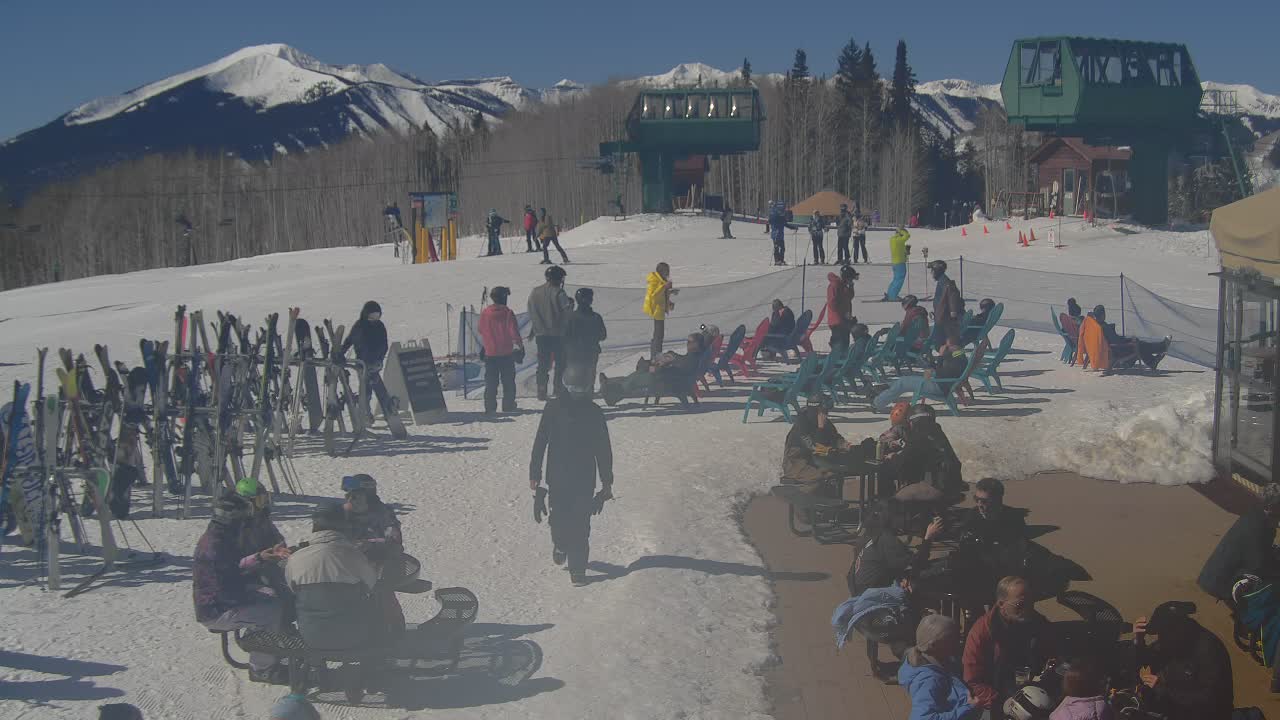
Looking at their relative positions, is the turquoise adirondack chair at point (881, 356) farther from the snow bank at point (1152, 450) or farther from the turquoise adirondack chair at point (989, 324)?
the snow bank at point (1152, 450)

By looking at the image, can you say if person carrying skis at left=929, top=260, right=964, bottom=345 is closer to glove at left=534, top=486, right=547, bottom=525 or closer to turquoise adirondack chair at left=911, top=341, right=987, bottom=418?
turquoise adirondack chair at left=911, top=341, right=987, bottom=418

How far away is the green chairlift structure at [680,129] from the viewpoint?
4547 centimetres

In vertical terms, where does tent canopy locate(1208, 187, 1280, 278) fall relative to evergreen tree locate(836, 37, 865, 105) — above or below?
below

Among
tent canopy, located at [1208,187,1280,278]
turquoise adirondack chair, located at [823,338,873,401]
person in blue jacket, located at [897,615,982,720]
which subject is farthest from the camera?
turquoise adirondack chair, located at [823,338,873,401]

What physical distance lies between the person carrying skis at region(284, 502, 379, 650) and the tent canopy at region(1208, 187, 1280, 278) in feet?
20.0

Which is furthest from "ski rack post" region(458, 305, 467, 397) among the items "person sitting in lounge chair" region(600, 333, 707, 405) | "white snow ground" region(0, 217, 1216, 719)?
"person sitting in lounge chair" region(600, 333, 707, 405)

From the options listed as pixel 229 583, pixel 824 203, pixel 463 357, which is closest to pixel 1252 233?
pixel 229 583

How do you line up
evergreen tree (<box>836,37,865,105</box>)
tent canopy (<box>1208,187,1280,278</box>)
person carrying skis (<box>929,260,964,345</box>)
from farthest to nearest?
evergreen tree (<box>836,37,865,105</box>), person carrying skis (<box>929,260,964,345</box>), tent canopy (<box>1208,187,1280,278</box>)

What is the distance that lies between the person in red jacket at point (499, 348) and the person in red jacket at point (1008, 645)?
300 inches

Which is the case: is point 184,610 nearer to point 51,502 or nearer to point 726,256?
point 51,502

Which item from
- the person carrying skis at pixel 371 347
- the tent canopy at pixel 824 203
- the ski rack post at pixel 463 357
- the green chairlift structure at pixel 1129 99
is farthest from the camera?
the green chairlift structure at pixel 1129 99

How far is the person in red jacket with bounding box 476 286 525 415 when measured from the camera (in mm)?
12438

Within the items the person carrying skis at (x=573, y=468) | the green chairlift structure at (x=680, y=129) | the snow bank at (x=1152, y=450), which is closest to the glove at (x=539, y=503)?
the person carrying skis at (x=573, y=468)

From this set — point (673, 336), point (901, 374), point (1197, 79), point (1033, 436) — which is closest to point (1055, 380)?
point (901, 374)
